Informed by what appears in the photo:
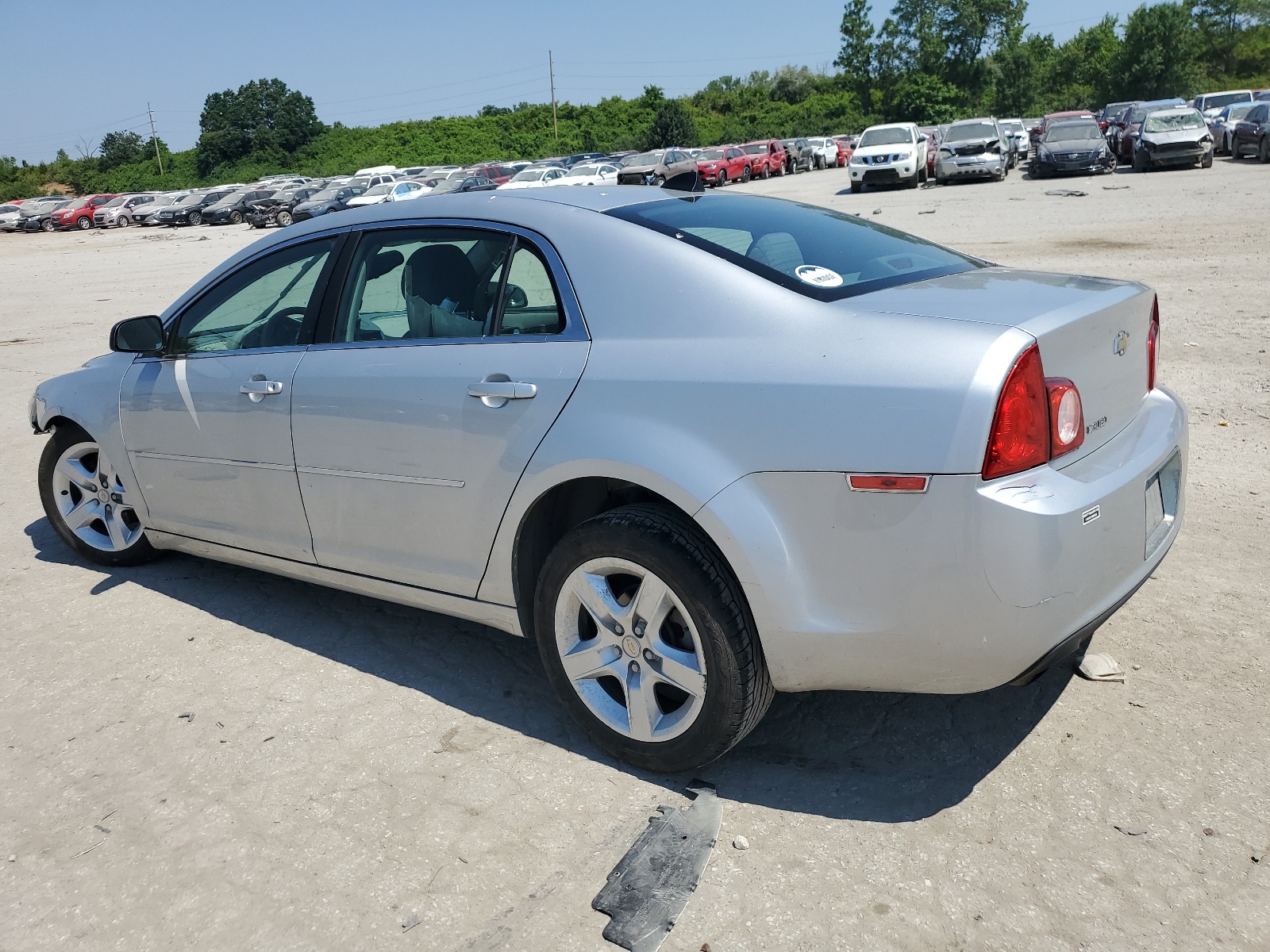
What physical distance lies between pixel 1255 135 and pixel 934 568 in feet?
102

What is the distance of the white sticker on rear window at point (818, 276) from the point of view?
2932 millimetres

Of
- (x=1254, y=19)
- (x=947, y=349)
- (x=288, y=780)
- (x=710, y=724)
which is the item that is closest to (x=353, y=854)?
(x=288, y=780)

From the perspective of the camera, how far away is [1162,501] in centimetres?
297

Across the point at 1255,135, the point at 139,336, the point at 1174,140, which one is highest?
the point at 139,336

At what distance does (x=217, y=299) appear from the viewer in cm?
426

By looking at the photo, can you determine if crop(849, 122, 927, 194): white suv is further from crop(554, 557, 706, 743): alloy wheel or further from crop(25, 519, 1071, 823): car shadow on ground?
crop(554, 557, 706, 743): alloy wheel

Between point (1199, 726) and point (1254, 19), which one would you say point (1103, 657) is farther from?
point (1254, 19)

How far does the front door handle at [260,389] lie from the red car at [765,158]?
40741mm

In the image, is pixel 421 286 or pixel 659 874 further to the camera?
pixel 421 286

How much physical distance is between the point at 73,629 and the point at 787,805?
126 inches

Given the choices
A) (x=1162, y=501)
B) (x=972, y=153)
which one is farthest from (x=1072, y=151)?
(x=1162, y=501)

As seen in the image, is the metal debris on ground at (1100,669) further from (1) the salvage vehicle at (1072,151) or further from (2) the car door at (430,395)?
(1) the salvage vehicle at (1072,151)

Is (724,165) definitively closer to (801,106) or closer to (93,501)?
(93,501)

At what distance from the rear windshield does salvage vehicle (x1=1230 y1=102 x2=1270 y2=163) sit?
94.6ft
